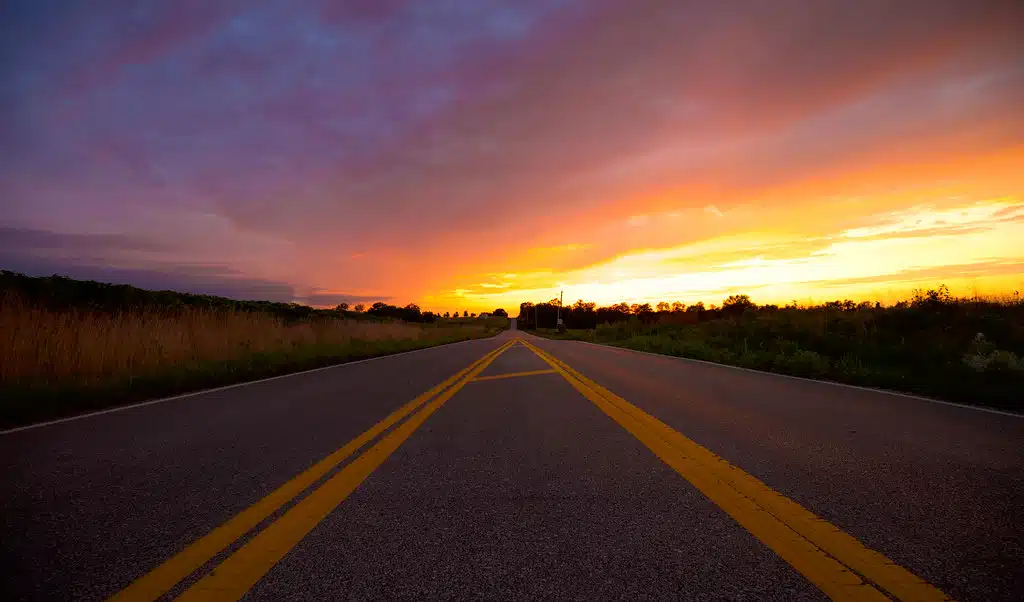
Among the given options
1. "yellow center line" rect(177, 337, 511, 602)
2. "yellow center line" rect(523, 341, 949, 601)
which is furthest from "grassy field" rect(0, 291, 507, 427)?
"yellow center line" rect(523, 341, 949, 601)

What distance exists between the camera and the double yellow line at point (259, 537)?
2.07 m

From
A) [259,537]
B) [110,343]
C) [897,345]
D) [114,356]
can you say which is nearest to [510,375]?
[114,356]

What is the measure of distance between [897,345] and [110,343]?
18.1 meters

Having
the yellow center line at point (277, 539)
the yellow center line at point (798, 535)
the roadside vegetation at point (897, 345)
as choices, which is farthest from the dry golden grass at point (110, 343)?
the roadside vegetation at point (897, 345)

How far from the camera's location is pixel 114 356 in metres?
9.84

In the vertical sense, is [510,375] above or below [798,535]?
below

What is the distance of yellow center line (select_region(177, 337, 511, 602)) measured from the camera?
2.06 metres

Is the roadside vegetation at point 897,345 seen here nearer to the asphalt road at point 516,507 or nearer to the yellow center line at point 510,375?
the asphalt road at point 516,507

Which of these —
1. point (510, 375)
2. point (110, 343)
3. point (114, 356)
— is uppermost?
point (110, 343)

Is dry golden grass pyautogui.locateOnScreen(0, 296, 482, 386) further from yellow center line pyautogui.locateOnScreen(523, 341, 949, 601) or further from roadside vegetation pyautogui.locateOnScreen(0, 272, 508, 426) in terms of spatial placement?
yellow center line pyautogui.locateOnScreen(523, 341, 949, 601)

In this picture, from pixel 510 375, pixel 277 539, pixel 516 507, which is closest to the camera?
pixel 277 539

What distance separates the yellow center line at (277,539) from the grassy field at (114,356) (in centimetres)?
493

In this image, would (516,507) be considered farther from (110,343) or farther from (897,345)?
(897,345)

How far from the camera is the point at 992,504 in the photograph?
3020mm
